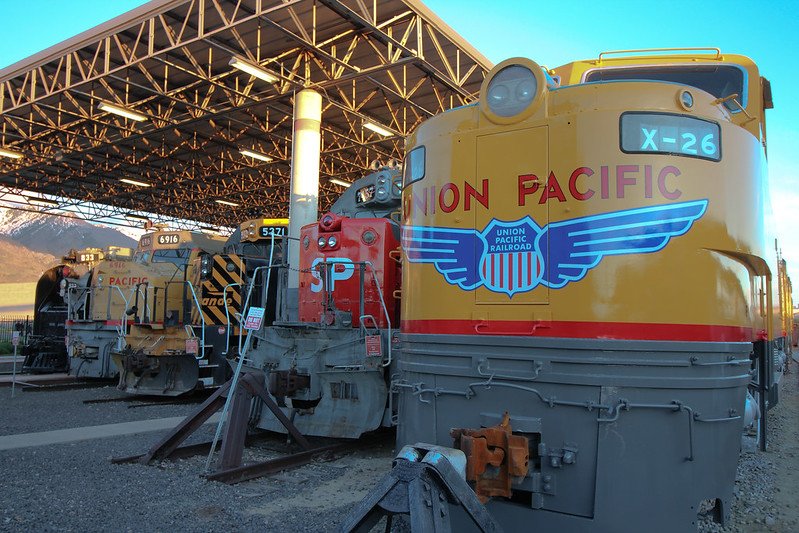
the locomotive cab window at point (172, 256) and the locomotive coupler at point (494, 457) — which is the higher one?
the locomotive cab window at point (172, 256)

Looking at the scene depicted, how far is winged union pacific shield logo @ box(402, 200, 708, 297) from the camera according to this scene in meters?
3.37

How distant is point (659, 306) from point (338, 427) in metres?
4.06

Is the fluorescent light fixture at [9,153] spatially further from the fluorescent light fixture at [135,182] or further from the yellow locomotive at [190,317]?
the yellow locomotive at [190,317]

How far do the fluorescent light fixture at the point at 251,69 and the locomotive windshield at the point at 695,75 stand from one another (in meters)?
10.6

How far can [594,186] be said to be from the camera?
345 cm

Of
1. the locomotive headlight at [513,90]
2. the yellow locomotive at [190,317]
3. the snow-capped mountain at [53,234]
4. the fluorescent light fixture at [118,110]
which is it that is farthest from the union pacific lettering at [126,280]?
the snow-capped mountain at [53,234]

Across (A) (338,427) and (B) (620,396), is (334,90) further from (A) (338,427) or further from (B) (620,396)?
(B) (620,396)

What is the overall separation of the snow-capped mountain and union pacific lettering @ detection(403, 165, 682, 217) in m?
128

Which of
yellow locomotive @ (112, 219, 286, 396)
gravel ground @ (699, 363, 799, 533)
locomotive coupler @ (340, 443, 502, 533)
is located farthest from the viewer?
yellow locomotive @ (112, 219, 286, 396)

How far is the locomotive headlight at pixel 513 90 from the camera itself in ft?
Answer: 12.2

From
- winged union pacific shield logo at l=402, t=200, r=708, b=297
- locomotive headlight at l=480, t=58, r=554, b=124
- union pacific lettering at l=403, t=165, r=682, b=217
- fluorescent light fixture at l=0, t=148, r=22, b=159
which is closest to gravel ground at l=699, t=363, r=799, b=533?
winged union pacific shield logo at l=402, t=200, r=708, b=297

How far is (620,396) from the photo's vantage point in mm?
3264

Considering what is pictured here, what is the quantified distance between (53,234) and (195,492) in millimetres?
148185

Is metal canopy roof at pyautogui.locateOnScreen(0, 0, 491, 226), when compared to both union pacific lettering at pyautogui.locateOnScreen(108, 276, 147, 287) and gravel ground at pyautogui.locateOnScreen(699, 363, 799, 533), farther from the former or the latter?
gravel ground at pyautogui.locateOnScreen(699, 363, 799, 533)
